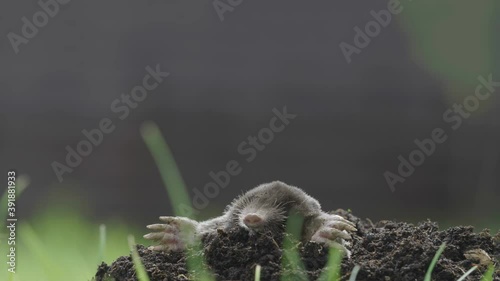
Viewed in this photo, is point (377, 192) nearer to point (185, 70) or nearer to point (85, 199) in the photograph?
point (185, 70)

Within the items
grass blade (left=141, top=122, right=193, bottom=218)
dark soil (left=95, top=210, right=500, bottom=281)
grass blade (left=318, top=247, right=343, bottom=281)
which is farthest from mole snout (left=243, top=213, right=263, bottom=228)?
grass blade (left=141, top=122, right=193, bottom=218)

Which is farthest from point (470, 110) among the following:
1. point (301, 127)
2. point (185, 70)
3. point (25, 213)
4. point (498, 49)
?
point (25, 213)

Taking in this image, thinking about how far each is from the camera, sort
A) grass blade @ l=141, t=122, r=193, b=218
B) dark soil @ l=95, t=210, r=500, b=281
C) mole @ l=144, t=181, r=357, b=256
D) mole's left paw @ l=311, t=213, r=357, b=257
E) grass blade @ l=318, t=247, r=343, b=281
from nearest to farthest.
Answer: grass blade @ l=318, t=247, r=343, b=281
dark soil @ l=95, t=210, r=500, b=281
mole's left paw @ l=311, t=213, r=357, b=257
mole @ l=144, t=181, r=357, b=256
grass blade @ l=141, t=122, r=193, b=218

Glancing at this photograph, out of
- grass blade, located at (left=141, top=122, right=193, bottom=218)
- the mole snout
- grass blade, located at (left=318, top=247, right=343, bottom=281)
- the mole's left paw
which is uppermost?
grass blade, located at (left=141, top=122, right=193, bottom=218)

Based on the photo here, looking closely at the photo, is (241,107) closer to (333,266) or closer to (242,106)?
(242,106)

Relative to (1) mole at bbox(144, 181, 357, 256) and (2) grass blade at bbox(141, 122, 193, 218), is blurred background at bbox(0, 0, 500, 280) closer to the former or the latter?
(2) grass blade at bbox(141, 122, 193, 218)

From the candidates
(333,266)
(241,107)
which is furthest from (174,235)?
(241,107)

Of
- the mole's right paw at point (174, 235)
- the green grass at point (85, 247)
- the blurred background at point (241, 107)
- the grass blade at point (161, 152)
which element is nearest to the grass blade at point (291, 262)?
the green grass at point (85, 247)
